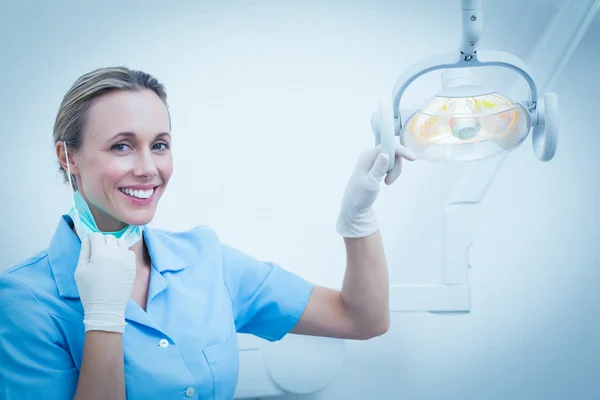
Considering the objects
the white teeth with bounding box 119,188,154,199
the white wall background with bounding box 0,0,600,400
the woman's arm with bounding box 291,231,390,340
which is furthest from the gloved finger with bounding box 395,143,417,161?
the white teeth with bounding box 119,188,154,199

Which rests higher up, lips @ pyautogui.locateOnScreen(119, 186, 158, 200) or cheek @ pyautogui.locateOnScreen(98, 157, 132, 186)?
cheek @ pyautogui.locateOnScreen(98, 157, 132, 186)

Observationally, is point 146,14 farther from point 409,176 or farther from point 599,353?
point 599,353

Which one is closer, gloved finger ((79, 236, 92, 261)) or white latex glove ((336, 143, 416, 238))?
gloved finger ((79, 236, 92, 261))

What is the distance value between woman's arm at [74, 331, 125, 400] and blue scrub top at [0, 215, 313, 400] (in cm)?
7

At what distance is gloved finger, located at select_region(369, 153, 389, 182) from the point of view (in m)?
1.24

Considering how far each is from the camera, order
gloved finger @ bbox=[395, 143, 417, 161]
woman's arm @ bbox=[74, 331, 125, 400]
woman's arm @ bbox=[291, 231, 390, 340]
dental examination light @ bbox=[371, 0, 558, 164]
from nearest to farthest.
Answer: woman's arm @ bbox=[74, 331, 125, 400]
dental examination light @ bbox=[371, 0, 558, 164]
gloved finger @ bbox=[395, 143, 417, 161]
woman's arm @ bbox=[291, 231, 390, 340]

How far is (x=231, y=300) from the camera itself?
4.67 feet

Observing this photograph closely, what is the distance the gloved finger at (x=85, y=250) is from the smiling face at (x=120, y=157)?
10cm

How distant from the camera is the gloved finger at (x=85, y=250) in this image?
114cm

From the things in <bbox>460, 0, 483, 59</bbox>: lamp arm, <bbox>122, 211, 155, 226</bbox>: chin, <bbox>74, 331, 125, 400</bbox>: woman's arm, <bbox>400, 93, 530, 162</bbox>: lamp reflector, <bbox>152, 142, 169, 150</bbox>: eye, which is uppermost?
<bbox>460, 0, 483, 59</bbox>: lamp arm

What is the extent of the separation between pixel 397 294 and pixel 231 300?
53cm

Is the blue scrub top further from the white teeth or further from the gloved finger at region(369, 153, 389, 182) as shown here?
the gloved finger at region(369, 153, 389, 182)

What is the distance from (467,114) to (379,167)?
→ 0.21 m

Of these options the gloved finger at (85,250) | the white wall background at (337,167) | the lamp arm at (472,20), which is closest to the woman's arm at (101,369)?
the gloved finger at (85,250)
